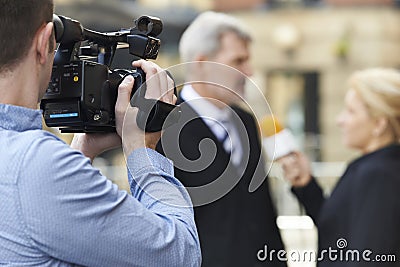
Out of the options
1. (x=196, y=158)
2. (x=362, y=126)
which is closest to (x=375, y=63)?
(x=362, y=126)

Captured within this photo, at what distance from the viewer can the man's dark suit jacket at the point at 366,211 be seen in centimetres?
289

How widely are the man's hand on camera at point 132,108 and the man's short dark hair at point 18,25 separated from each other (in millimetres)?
216

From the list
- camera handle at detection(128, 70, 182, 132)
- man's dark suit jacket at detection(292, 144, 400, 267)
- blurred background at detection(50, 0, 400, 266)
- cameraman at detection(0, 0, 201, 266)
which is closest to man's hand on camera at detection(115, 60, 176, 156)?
camera handle at detection(128, 70, 182, 132)

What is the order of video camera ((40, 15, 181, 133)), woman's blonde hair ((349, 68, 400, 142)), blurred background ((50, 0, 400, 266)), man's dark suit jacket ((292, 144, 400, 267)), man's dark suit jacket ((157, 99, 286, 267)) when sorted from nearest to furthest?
video camera ((40, 15, 181, 133)), man's dark suit jacket ((157, 99, 286, 267)), man's dark suit jacket ((292, 144, 400, 267)), woman's blonde hair ((349, 68, 400, 142)), blurred background ((50, 0, 400, 266))

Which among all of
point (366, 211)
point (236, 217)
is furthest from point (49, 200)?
point (366, 211)

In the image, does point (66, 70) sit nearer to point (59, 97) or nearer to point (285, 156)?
point (59, 97)

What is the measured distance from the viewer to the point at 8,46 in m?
1.40

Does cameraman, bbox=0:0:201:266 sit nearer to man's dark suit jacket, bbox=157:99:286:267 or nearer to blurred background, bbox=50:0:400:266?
man's dark suit jacket, bbox=157:99:286:267

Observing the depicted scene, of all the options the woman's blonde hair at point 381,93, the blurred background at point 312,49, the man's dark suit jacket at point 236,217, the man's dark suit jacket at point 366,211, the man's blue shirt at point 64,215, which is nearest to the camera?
the man's blue shirt at point 64,215

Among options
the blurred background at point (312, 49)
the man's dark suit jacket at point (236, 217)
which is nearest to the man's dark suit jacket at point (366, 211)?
the man's dark suit jacket at point (236, 217)

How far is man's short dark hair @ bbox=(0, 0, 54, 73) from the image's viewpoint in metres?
1.38

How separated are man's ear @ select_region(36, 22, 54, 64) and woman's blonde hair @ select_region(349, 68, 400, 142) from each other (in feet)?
6.86

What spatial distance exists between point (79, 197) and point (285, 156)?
2.08m

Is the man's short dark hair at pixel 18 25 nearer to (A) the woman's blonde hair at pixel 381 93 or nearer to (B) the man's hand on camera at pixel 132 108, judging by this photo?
(B) the man's hand on camera at pixel 132 108
